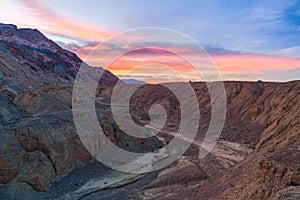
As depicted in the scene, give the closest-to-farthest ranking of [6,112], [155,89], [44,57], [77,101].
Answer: [6,112], [77,101], [155,89], [44,57]

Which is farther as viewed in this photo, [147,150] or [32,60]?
[32,60]

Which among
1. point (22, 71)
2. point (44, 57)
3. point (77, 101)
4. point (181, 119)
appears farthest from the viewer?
point (44, 57)

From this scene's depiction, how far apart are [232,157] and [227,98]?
1943cm

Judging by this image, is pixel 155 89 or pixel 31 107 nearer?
pixel 31 107

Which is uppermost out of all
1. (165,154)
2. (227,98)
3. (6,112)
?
(227,98)

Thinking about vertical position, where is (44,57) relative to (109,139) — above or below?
above

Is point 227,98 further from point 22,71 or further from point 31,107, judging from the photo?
point 22,71

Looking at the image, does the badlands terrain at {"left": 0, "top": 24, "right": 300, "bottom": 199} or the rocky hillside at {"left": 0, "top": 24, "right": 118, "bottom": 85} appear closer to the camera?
the badlands terrain at {"left": 0, "top": 24, "right": 300, "bottom": 199}

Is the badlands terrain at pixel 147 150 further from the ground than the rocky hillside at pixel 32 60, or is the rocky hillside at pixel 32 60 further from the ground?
the rocky hillside at pixel 32 60

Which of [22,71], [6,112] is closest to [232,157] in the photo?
[6,112]

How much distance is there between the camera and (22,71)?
213ft

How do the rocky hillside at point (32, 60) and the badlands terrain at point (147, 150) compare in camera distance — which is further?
the rocky hillside at point (32, 60)

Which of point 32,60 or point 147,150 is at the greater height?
point 32,60

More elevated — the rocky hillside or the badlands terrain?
the rocky hillside
